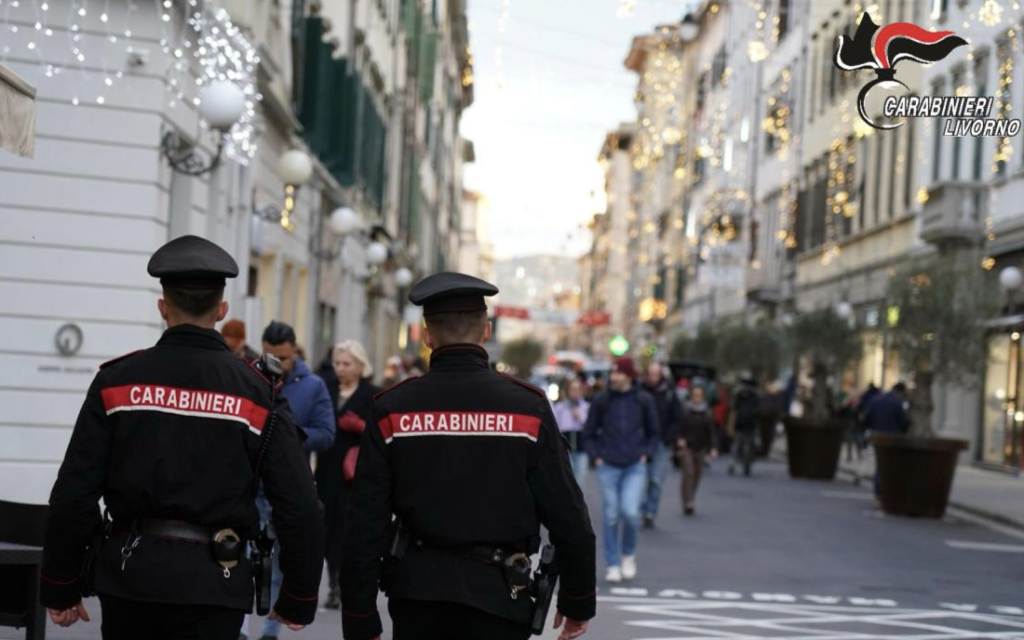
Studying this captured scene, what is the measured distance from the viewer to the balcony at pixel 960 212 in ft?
103

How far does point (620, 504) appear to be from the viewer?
13375mm

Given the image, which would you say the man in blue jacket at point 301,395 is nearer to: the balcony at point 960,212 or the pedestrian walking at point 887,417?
the pedestrian walking at point 887,417

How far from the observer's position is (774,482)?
27.1m

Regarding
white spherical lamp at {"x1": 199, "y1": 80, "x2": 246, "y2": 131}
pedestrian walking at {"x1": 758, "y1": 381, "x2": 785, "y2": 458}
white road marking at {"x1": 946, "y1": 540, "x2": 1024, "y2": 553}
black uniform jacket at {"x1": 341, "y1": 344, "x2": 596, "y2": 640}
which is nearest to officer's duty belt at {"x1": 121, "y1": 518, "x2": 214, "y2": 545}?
black uniform jacket at {"x1": 341, "y1": 344, "x2": 596, "y2": 640}

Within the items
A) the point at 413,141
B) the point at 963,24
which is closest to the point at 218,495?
the point at 963,24

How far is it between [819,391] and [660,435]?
13.1 meters

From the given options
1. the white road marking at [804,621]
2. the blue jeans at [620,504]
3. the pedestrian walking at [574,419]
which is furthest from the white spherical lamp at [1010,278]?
the white road marking at [804,621]

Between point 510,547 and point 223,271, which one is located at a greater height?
point 223,271

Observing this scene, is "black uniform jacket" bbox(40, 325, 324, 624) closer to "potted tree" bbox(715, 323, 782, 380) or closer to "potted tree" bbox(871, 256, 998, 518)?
"potted tree" bbox(871, 256, 998, 518)

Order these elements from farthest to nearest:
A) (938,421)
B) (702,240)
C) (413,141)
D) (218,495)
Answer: (702,240) < (413,141) < (938,421) < (218,495)

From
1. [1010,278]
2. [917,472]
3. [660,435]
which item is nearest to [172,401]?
[660,435]

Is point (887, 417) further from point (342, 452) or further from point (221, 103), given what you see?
point (342, 452)

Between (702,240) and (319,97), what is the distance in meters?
46.1

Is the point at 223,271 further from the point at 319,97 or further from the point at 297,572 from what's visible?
the point at 319,97
